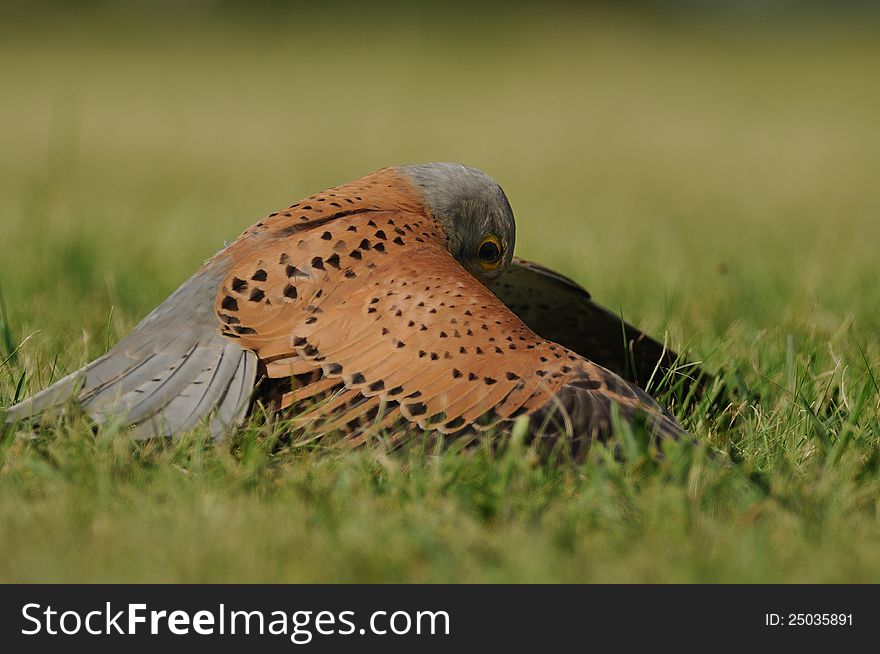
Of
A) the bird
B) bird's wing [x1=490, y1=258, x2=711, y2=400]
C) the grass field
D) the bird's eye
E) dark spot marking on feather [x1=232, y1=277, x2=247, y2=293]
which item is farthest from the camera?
bird's wing [x1=490, y1=258, x2=711, y2=400]

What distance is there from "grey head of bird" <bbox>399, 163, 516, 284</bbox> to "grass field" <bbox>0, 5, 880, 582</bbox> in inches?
34.7

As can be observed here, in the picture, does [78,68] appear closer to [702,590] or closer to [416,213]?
[416,213]

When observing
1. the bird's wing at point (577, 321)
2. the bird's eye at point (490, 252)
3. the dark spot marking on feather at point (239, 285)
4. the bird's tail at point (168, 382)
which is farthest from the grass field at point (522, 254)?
the bird's eye at point (490, 252)

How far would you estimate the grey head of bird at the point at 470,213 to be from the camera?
3758mm

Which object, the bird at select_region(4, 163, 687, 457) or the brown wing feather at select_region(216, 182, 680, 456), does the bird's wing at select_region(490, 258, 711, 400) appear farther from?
the brown wing feather at select_region(216, 182, 680, 456)

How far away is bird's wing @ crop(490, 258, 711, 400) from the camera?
A: 13.3 feet

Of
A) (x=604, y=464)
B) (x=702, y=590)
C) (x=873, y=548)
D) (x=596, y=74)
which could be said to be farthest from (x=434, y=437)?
(x=596, y=74)

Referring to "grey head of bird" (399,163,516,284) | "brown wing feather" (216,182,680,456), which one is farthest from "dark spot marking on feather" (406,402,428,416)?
"grey head of bird" (399,163,516,284)

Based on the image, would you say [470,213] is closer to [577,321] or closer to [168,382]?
[577,321]

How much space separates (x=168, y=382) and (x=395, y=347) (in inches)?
24.6

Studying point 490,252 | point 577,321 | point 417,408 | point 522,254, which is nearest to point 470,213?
point 490,252

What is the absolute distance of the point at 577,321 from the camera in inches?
165

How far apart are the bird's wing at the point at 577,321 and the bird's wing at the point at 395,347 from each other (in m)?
0.90

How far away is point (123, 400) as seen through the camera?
304 centimetres
